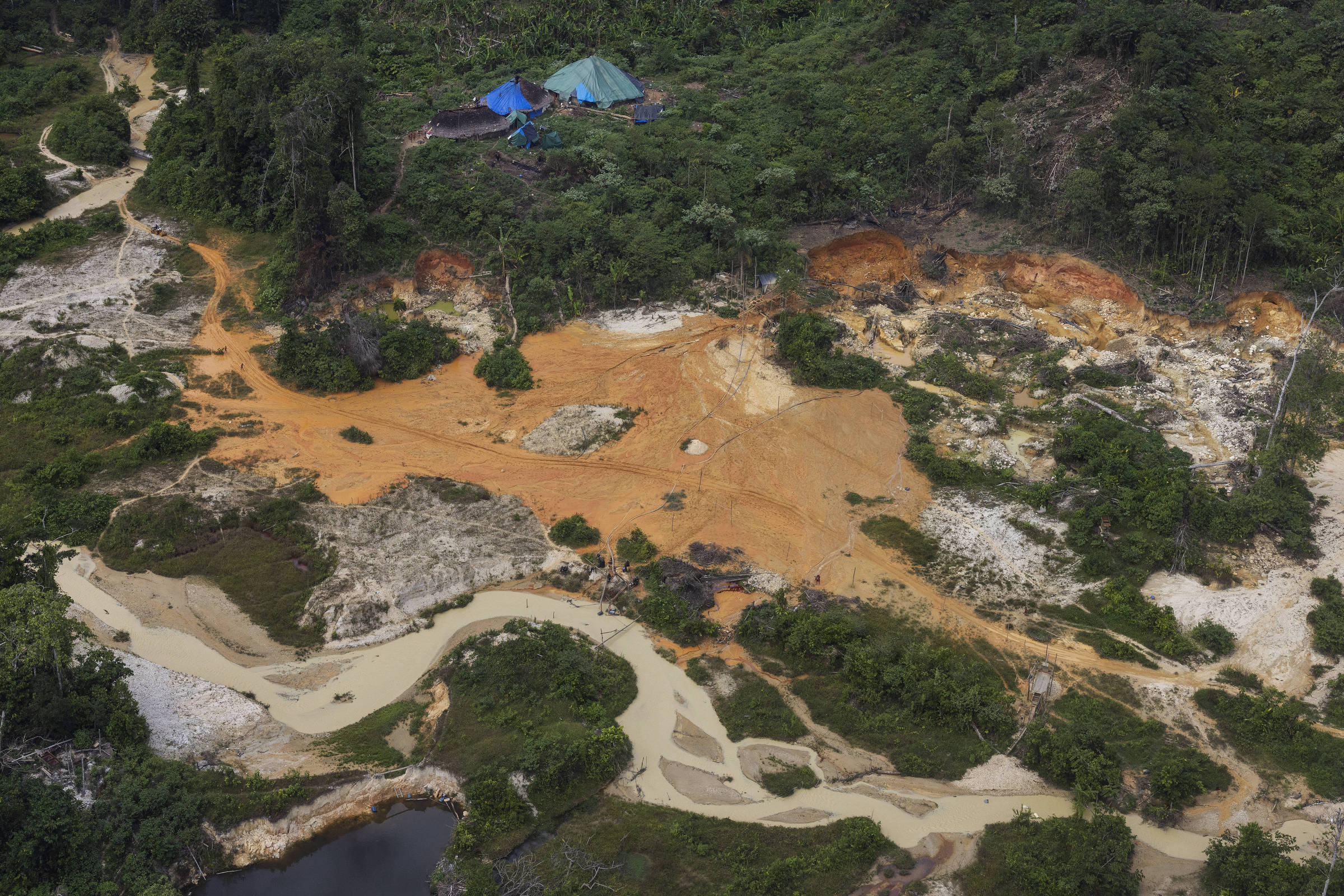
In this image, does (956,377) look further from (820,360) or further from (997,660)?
(997,660)

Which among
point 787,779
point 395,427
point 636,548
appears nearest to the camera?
point 787,779

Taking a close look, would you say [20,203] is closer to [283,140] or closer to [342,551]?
[283,140]

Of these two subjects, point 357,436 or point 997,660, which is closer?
point 997,660

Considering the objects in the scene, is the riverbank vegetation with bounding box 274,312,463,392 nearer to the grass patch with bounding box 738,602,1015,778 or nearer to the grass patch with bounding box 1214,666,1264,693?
the grass patch with bounding box 738,602,1015,778

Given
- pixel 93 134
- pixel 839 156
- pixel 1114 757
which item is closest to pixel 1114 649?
pixel 1114 757

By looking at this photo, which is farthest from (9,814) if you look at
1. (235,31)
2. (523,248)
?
(235,31)

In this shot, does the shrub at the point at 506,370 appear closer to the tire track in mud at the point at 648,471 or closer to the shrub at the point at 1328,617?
the tire track in mud at the point at 648,471

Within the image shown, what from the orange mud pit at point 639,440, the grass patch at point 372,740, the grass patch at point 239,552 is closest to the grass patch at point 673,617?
the orange mud pit at point 639,440

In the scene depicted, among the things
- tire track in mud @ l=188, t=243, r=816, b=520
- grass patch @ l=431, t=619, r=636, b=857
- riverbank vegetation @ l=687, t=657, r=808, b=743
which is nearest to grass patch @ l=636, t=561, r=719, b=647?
riverbank vegetation @ l=687, t=657, r=808, b=743
